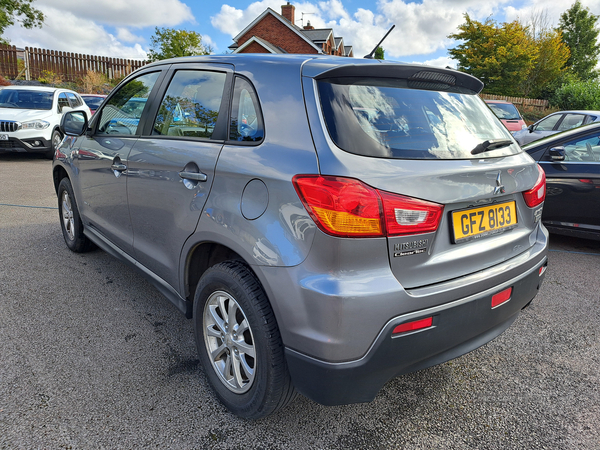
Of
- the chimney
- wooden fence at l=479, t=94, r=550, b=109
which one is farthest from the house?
wooden fence at l=479, t=94, r=550, b=109

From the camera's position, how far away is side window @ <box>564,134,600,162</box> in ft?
15.9

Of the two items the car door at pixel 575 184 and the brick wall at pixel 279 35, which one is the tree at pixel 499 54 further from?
the car door at pixel 575 184

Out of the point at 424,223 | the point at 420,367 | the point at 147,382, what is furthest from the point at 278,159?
the point at 147,382

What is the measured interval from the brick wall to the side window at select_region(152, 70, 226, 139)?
1523 inches

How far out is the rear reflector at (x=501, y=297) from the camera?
6.72 feet

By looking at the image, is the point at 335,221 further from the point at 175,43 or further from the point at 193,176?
the point at 175,43

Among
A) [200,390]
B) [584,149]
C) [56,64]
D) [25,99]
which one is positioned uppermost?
[56,64]

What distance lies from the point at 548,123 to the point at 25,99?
44.2ft

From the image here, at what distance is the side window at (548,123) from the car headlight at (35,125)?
40.4 ft

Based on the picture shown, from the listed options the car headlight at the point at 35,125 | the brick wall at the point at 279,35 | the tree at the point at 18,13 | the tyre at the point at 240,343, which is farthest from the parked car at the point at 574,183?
the brick wall at the point at 279,35

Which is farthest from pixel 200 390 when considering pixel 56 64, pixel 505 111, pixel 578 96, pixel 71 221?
pixel 578 96

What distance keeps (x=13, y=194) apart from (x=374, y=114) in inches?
289

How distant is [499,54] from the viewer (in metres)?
31.8

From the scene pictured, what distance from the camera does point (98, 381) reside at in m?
2.46
